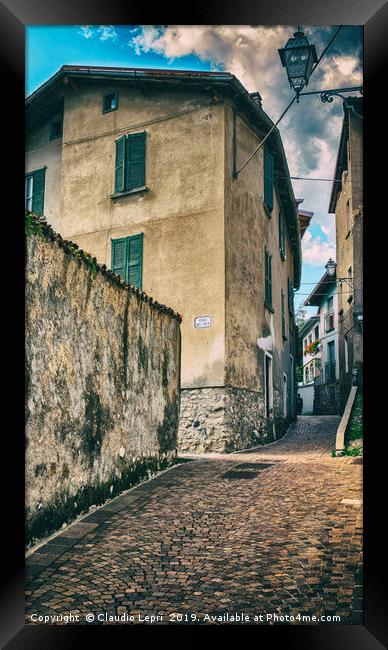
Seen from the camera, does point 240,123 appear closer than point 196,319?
Yes

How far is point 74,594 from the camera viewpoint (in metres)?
3.58

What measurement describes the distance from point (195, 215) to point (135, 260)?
1014 mm

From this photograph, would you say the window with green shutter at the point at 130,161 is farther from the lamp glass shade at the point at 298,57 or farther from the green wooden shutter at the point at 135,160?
the lamp glass shade at the point at 298,57

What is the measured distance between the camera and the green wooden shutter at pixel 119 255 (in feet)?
22.3

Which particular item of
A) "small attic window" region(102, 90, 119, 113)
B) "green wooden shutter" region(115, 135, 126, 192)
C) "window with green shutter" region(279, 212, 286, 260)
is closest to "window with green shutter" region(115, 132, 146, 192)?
"green wooden shutter" region(115, 135, 126, 192)

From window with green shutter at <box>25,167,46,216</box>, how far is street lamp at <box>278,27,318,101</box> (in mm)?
2176

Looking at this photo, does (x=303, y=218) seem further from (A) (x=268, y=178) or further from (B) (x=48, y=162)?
(B) (x=48, y=162)

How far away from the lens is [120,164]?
5.83 meters

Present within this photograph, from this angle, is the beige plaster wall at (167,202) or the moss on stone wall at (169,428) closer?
the beige plaster wall at (167,202)

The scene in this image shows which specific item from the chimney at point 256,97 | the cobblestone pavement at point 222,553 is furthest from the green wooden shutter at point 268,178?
the cobblestone pavement at point 222,553

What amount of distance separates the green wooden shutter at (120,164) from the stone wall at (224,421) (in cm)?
263
